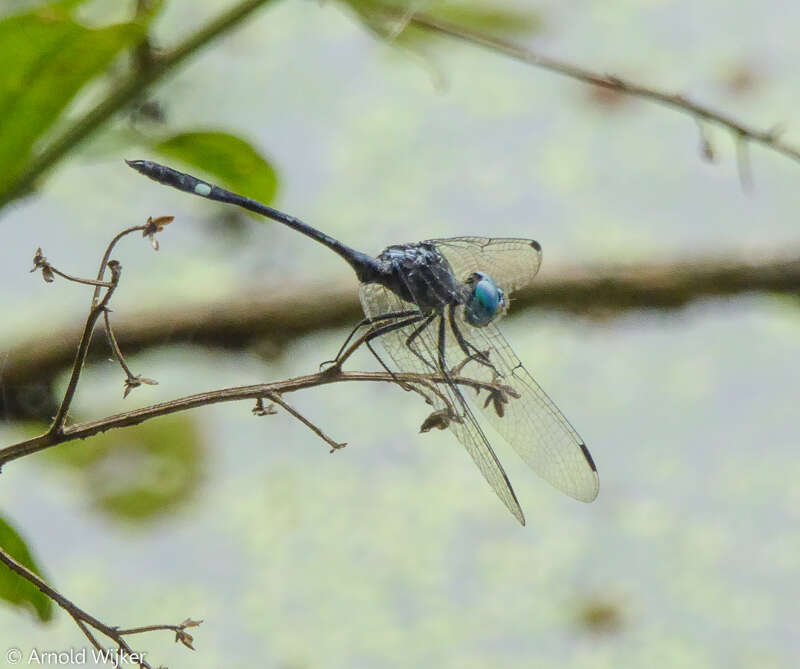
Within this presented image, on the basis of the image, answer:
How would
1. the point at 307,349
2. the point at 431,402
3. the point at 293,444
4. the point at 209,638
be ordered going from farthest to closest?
the point at 293,444 < the point at 307,349 < the point at 209,638 < the point at 431,402

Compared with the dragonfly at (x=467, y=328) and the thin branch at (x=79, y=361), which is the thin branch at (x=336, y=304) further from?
the thin branch at (x=79, y=361)

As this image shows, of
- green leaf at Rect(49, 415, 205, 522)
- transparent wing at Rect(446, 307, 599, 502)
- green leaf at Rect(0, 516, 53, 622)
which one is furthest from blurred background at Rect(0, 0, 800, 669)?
green leaf at Rect(0, 516, 53, 622)

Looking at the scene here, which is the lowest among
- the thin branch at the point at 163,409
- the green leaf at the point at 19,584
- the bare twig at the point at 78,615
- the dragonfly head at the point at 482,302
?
the bare twig at the point at 78,615

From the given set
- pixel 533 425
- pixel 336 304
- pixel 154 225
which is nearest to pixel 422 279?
pixel 533 425

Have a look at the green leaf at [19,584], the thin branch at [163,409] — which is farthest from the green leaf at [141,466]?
the thin branch at [163,409]

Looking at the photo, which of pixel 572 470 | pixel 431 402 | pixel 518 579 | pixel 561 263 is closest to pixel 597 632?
pixel 518 579

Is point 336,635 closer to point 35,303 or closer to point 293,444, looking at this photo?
point 293,444

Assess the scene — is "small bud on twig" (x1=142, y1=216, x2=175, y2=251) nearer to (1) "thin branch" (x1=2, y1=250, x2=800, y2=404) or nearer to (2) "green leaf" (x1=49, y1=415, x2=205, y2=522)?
(1) "thin branch" (x1=2, y1=250, x2=800, y2=404)
